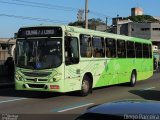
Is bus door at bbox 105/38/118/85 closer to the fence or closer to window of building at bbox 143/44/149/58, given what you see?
window of building at bbox 143/44/149/58

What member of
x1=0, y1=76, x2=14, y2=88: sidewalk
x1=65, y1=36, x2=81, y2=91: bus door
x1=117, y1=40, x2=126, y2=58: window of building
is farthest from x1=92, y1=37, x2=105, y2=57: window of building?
x1=0, y1=76, x2=14, y2=88: sidewalk

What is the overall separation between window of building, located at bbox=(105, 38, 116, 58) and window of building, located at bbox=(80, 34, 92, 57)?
6.57 feet

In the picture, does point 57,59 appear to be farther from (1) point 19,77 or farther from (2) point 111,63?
(2) point 111,63

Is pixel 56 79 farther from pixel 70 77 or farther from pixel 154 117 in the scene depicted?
pixel 154 117

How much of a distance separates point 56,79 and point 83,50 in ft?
6.60

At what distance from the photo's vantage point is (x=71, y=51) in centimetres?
1755

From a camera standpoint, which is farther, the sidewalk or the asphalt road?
the sidewalk

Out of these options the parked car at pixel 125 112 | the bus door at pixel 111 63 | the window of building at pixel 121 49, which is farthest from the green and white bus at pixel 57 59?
the parked car at pixel 125 112

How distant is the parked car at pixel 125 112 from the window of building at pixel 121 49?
18.0 m

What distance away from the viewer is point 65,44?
17156 millimetres

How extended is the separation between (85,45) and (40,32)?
2111 millimetres

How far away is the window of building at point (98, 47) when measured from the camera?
19781 mm

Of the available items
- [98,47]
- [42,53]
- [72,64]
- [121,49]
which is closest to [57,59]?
[42,53]

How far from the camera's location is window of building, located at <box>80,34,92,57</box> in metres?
18.5
